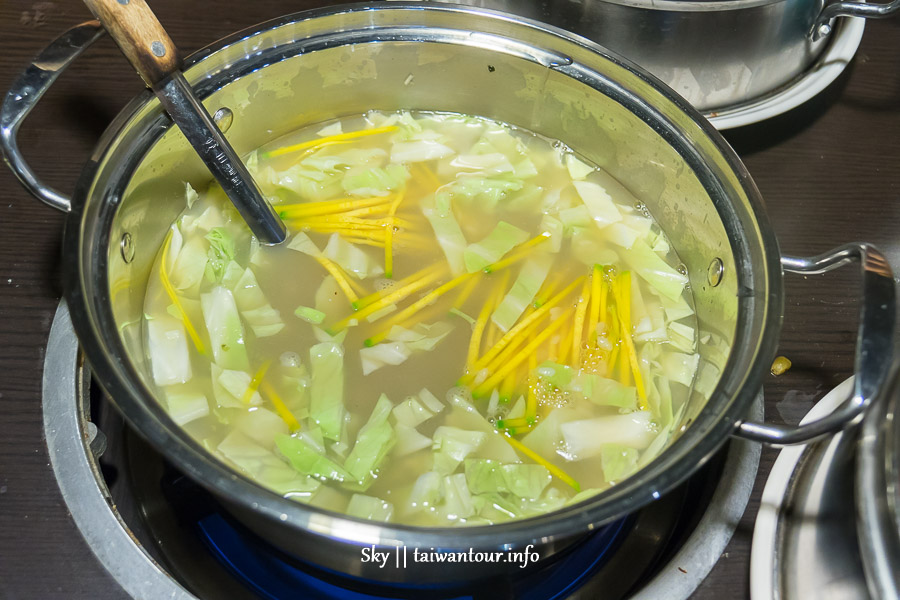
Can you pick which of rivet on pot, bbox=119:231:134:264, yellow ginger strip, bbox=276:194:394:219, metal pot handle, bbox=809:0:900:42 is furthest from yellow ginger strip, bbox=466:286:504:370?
metal pot handle, bbox=809:0:900:42

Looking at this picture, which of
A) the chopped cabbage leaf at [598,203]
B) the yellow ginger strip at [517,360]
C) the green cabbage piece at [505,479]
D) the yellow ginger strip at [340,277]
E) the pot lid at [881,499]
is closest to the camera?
the pot lid at [881,499]

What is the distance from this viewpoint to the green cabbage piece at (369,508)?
1037 mm

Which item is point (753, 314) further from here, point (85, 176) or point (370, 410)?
point (85, 176)

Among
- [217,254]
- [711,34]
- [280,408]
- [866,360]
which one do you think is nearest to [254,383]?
[280,408]

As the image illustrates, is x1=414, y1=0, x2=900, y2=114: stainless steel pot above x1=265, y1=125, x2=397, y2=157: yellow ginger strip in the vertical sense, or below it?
below

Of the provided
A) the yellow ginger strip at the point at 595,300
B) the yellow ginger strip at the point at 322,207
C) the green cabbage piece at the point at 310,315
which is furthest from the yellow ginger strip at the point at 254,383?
the yellow ginger strip at the point at 595,300

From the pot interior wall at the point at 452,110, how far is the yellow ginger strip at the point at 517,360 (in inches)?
10.1

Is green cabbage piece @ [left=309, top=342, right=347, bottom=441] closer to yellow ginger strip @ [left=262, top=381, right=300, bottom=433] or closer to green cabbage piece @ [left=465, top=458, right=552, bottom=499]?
yellow ginger strip @ [left=262, top=381, right=300, bottom=433]

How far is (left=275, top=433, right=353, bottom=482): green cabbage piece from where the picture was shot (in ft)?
3.50

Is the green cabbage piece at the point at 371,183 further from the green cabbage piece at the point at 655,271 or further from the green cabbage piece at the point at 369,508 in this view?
the green cabbage piece at the point at 369,508

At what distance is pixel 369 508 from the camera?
104 cm

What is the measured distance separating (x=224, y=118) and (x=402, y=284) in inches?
17.8

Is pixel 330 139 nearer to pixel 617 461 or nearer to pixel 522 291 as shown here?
pixel 522 291

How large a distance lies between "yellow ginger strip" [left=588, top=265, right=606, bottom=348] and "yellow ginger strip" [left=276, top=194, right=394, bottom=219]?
0.45 meters
